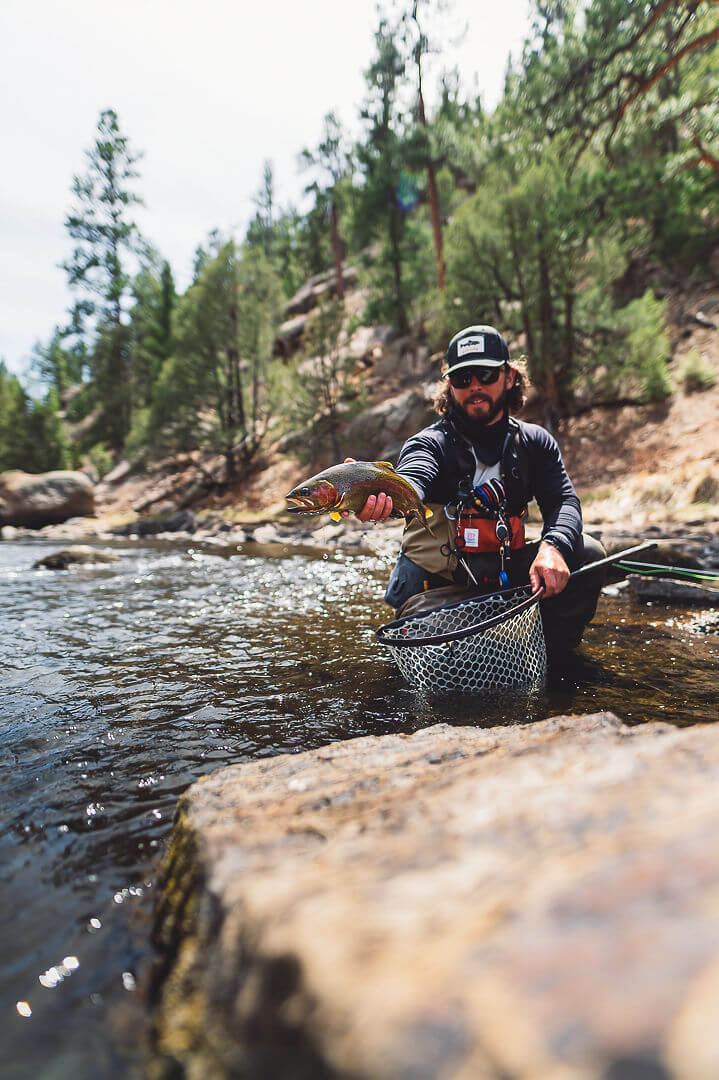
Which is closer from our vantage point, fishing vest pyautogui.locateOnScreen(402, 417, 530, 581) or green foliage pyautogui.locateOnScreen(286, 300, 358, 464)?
fishing vest pyautogui.locateOnScreen(402, 417, 530, 581)

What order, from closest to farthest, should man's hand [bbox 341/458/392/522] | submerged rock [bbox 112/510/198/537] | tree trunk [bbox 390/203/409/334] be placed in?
man's hand [bbox 341/458/392/522], submerged rock [bbox 112/510/198/537], tree trunk [bbox 390/203/409/334]

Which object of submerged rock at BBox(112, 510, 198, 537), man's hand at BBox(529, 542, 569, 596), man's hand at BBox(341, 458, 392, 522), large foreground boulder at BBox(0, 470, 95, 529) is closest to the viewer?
man's hand at BBox(341, 458, 392, 522)

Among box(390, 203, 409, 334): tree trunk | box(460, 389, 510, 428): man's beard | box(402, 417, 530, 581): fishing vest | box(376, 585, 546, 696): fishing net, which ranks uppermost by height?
box(390, 203, 409, 334): tree trunk

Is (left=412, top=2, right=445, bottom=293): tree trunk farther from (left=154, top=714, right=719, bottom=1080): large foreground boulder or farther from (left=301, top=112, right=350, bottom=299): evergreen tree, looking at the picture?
(left=154, top=714, right=719, bottom=1080): large foreground boulder

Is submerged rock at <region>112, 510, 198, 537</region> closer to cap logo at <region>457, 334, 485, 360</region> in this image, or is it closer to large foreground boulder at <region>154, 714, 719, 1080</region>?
cap logo at <region>457, 334, 485, 360</region>

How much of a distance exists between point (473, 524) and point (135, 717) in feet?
8.80

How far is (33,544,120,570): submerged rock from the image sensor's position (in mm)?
11180

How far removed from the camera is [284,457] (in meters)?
27.2

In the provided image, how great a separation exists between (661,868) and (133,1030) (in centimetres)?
132

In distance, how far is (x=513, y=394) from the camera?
452cm

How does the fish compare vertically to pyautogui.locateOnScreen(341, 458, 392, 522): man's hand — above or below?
above

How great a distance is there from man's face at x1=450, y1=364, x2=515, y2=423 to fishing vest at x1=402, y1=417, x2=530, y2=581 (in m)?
0.19

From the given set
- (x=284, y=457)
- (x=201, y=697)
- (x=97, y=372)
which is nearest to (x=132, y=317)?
(x=97, y=372)

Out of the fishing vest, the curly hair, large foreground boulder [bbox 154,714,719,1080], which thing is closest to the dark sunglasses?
the curly hair
